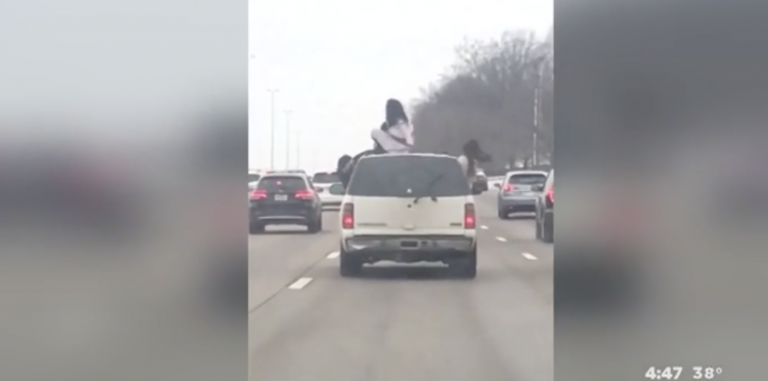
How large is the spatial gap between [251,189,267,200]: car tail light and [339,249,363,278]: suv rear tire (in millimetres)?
299

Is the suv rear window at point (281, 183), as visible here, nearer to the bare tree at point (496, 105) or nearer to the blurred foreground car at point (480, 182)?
the bare tree at point (496, 105)

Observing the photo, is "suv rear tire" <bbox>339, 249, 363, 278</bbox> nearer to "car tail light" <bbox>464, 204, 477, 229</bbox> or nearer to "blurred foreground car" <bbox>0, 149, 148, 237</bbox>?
"car tail light" <bbox>464, 204, 477, 229</bbox>

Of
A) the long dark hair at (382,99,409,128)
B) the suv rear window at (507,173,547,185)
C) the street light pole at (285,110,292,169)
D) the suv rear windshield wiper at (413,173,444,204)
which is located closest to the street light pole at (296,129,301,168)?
the street light pole at (285,110,292,169)

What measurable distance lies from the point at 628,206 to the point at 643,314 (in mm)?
340

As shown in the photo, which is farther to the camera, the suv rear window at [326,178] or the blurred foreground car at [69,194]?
the suv rear window at [326,178]

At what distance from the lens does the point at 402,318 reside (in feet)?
13.5

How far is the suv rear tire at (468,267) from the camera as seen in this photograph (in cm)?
413

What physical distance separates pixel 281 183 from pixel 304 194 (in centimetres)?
12

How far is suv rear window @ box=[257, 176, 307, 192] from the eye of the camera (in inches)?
161

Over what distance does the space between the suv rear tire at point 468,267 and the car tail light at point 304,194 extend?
51 cm

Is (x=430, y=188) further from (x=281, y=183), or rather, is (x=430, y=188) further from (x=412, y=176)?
(x=281, y=183)

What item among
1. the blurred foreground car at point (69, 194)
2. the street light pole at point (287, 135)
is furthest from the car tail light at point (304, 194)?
the blurred foreground car at point (69, 194)

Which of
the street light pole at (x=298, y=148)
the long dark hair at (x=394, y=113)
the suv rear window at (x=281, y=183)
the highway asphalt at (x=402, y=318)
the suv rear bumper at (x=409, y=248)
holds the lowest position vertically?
the highway asphalt at (x=402, y=318)

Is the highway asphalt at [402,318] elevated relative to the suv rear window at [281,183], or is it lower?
lower
